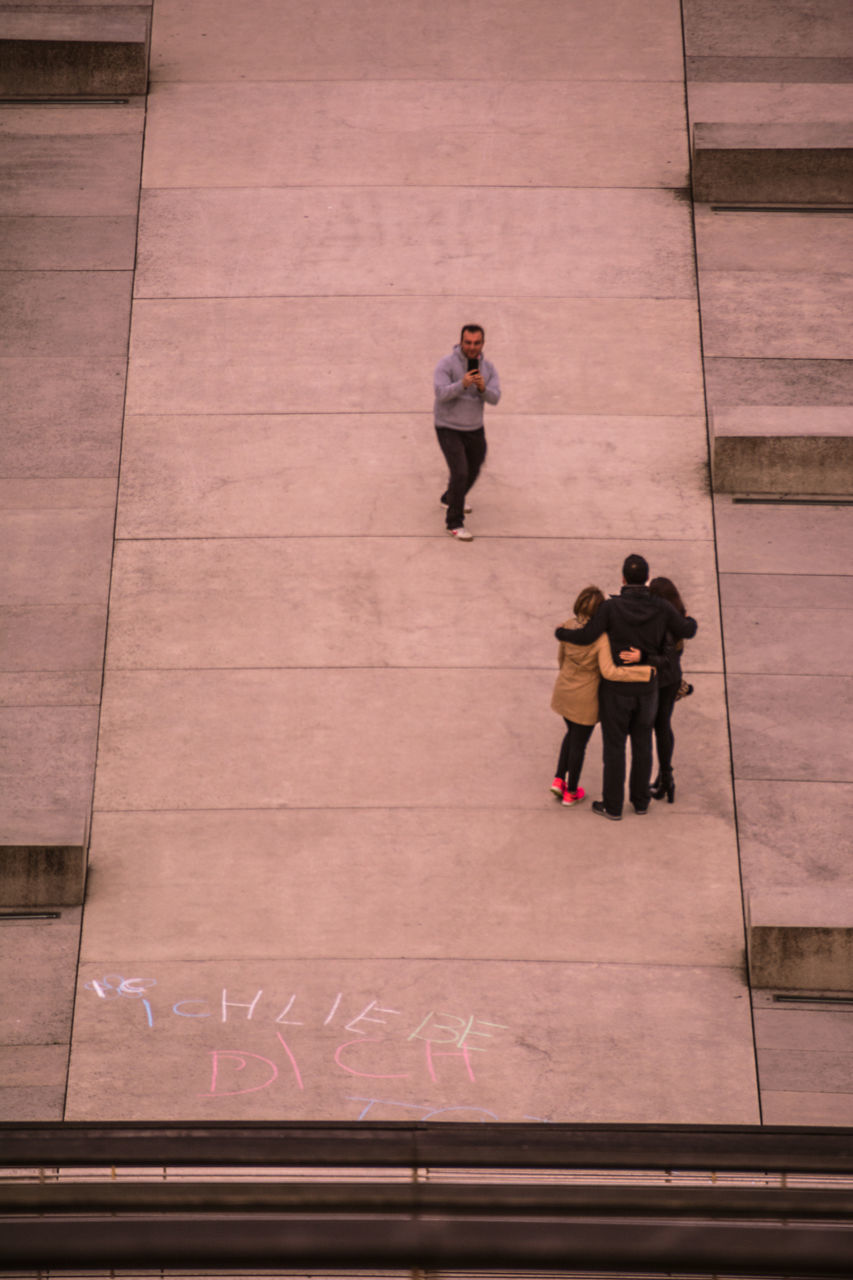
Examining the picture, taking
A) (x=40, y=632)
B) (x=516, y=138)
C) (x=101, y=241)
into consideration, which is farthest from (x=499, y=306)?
(x=40, y=632)

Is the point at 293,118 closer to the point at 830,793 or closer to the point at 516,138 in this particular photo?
the point at 516,138

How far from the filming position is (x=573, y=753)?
967cm

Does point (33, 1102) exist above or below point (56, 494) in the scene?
below

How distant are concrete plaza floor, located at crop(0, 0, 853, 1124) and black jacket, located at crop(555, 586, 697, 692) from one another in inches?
52.3

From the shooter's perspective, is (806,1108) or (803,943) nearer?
(806,1108)

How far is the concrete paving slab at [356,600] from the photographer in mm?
11039

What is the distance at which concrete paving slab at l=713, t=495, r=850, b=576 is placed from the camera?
11656mm

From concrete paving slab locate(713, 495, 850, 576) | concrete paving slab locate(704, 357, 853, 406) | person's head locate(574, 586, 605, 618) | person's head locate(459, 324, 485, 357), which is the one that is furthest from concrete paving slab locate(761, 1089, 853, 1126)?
concrete paving slab locate(704, 357, 853, 406)

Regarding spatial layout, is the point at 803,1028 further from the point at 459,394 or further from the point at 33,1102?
the point at 459,394

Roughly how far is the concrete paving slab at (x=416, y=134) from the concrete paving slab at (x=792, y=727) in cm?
649

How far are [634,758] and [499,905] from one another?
127 centimetres

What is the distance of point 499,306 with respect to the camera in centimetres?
1387

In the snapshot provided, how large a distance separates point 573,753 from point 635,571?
1.29m

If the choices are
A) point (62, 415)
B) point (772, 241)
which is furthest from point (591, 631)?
point (772, 241)
